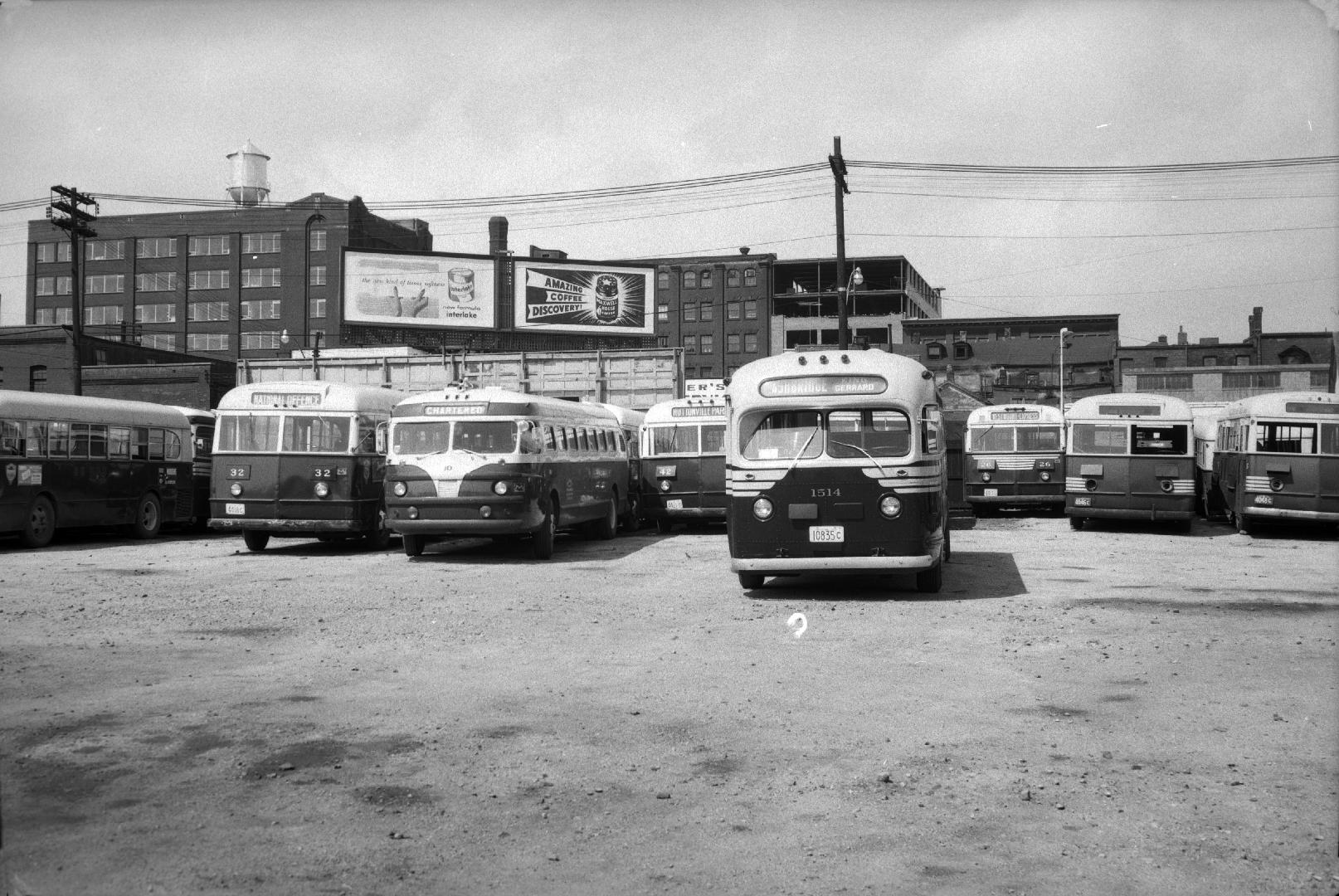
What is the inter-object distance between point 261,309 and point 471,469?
8438cm

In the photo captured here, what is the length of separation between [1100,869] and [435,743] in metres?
3.55

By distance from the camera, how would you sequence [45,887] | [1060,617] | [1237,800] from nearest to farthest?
[45,887]
[1237,800]
[1060,617]

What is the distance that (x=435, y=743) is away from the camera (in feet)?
22.0

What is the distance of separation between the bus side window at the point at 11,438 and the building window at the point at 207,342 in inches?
3169

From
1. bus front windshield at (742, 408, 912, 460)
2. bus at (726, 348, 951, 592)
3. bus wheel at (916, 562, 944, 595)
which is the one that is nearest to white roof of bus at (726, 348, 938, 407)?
bus at (726, 348, 951, 592)

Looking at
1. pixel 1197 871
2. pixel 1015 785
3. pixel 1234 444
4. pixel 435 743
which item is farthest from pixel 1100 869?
pixel 1234 444

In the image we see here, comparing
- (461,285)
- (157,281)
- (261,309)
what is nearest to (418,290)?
(461,285)

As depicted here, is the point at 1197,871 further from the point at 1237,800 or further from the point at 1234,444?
the point at 1234,444

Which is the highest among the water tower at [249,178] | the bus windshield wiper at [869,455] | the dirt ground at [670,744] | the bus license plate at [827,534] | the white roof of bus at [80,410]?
the water tower at [249,178]

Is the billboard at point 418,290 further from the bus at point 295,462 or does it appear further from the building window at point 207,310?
the building window at point 207,310

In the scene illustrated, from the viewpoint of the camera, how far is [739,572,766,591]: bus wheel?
45.8ft

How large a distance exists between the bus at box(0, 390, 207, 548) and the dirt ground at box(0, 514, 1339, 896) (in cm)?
868

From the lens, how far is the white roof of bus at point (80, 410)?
20.6m

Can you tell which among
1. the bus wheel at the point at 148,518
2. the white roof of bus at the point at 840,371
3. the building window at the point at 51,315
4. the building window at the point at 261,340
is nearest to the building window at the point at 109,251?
the building window at the point at 51,315
